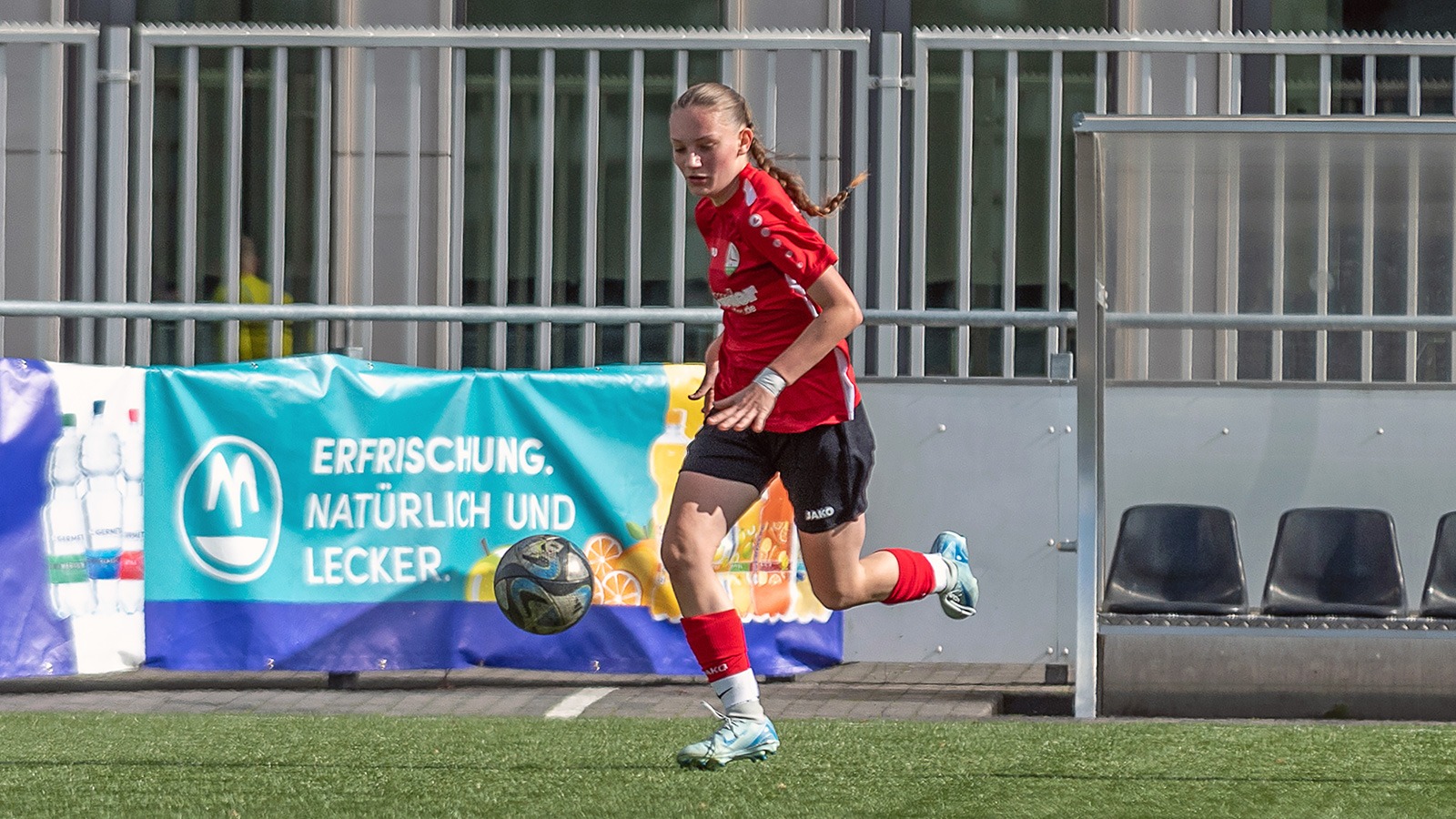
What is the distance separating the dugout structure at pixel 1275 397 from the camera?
739cm

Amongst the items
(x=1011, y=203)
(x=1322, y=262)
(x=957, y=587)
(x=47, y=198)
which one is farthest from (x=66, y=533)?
(x=1322, y=262)

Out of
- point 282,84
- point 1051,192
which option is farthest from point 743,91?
point 282,84

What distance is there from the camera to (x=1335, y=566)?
7695 mm

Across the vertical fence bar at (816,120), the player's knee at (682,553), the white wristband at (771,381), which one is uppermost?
the vertical fence bar at (816,120)

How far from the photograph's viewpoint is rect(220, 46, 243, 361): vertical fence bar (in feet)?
29.6

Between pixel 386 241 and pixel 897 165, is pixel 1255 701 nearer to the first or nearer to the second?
pixel 897 165

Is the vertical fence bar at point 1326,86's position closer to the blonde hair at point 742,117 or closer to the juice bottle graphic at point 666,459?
the juice bottle graphic at point 666,459

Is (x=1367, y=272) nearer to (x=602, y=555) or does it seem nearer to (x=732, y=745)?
(x=602, y=555)

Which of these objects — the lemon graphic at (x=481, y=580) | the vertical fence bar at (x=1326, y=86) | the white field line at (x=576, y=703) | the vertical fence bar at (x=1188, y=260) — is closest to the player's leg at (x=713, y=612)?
the white field line at (x=576, y=703)

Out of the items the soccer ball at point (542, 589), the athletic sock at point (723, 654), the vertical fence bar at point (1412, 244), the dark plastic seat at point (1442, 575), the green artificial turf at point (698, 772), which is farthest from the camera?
the vertical fence bar at point (1412, 244)

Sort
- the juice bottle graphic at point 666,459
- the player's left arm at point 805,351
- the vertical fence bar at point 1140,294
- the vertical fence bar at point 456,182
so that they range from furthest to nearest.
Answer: the vertical fence bar at point 456,182, the vertical fence bar at point 1140,294, the juice bottle graphic at point 666,459, the player's left arm at point 805,351

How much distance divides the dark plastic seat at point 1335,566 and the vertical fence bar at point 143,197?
5114mm

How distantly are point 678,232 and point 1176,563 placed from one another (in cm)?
277

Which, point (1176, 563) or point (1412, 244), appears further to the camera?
point (1412, 244)
